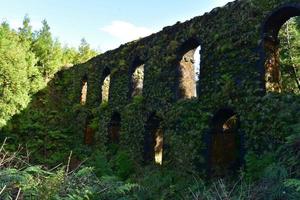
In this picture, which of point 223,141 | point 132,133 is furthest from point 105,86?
point 223,141

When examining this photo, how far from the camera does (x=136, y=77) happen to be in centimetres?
1670

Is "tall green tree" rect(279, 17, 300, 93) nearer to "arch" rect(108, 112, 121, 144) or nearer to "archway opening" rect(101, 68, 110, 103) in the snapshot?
"arch" rect(108, 112, 121, 144)

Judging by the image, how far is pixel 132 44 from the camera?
55.4 ft

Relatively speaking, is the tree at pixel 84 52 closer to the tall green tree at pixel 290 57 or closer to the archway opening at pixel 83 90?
→ the archway opening at pixel 83 90

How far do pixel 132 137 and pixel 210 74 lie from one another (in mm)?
4571

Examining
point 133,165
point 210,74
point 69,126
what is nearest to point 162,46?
point 210,74

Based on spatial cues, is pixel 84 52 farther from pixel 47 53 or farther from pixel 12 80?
pixel 12 80

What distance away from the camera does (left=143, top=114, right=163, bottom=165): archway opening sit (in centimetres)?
1432

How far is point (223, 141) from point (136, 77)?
6.19 meters

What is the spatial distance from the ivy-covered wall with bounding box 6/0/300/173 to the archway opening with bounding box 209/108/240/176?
0.23 m

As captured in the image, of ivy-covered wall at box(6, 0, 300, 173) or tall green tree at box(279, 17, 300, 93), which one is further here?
tall green tree at box(279, 17, 300, 93)

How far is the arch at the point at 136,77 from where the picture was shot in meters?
16.5

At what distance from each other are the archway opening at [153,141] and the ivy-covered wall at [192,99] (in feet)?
0.71

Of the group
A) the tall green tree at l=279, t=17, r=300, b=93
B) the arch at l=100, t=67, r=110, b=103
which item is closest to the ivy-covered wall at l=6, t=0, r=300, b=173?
the arch at l=100, t=67, r=110, b=103
